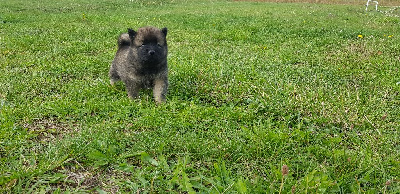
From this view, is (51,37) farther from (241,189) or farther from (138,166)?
(241,189)

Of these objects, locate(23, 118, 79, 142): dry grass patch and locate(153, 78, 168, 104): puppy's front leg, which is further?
locate(153, 78, 168, 104): puppy's front leg

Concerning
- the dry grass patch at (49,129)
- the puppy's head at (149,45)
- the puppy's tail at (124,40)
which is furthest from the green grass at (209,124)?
the puppy's tail at (124,40)

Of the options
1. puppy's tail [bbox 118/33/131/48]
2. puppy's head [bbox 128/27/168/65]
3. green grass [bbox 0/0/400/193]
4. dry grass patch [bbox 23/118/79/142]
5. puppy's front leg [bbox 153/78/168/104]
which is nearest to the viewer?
green grass [bbox 0/0/400/193]

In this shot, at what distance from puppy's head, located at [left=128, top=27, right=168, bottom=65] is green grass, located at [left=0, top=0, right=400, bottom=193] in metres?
0.70

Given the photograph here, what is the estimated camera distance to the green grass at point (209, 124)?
3.11 meters

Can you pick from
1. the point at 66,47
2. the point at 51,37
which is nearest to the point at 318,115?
the point at 66,47

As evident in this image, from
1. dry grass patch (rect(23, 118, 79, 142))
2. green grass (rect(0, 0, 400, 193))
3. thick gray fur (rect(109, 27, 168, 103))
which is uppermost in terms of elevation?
thick gray fur (rect(109, 27, 168, 103))

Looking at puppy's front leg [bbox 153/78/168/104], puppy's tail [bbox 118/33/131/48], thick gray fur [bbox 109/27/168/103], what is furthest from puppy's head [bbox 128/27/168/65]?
puppy's tail [bbox 118/33/131/48]

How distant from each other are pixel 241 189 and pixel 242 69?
14.8 ft

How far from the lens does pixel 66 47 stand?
9.02 m

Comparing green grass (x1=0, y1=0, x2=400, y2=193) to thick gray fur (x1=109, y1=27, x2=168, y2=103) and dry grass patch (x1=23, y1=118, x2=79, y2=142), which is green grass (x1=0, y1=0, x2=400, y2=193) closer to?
dry grass patch (x1=23, y1=118, x2=79, y2=142)

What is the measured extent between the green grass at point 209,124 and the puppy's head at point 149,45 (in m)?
0.70

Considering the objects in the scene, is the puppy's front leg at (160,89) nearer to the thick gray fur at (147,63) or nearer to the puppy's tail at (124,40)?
the thick gray fur at (147,63)

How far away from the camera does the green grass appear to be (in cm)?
311
